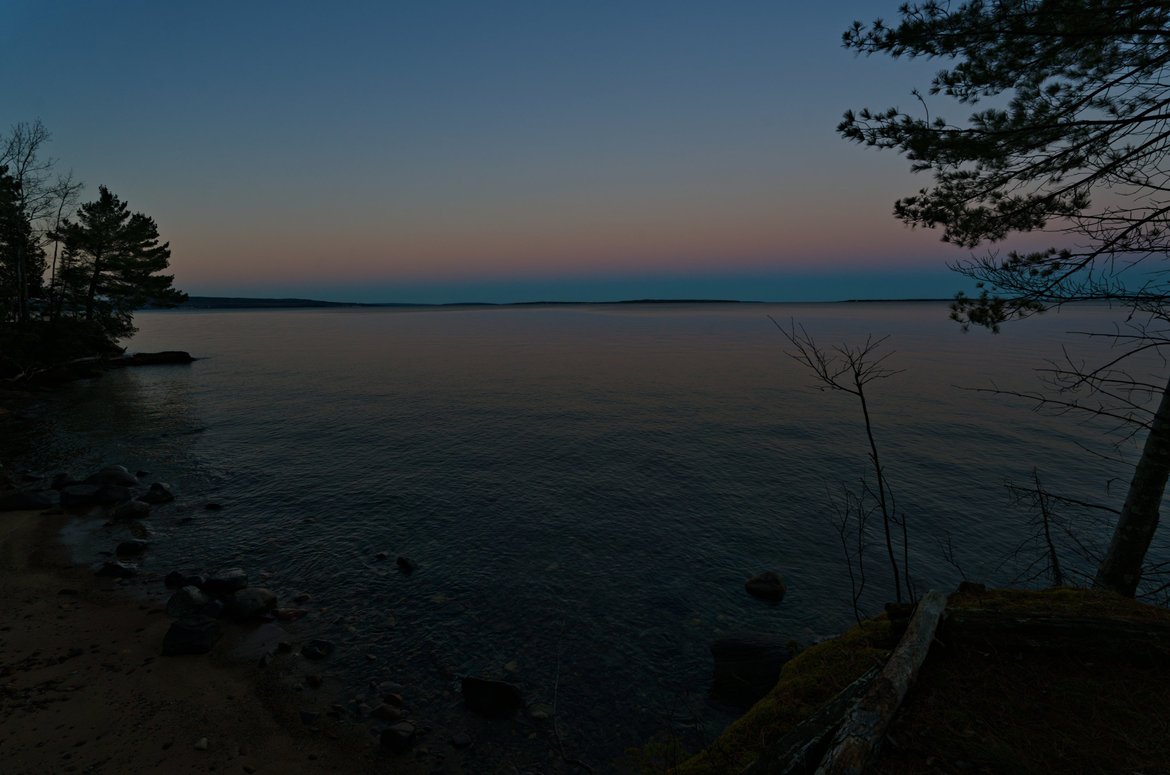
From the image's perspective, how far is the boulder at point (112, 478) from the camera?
1980cm

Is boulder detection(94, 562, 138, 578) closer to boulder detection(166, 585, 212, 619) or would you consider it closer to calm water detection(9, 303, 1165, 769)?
calm water detection(9, 303, 1165, 769)

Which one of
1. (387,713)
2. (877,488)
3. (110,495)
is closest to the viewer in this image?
(387,713)

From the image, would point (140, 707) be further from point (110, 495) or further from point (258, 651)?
point (110, 495)

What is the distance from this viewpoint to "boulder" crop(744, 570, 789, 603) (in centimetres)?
1332

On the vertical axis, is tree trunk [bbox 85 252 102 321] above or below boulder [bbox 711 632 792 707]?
above

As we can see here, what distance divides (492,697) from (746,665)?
201 inches

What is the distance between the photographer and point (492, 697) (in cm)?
950

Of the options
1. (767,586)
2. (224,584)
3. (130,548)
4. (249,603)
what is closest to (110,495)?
(130,548)

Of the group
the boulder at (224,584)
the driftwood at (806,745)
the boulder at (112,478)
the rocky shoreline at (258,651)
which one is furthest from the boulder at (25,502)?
the driftwood at (806,745)

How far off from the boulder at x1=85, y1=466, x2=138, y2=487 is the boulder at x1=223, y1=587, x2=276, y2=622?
12.2 meters

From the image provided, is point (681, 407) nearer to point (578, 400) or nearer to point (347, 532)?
point (578, 400)

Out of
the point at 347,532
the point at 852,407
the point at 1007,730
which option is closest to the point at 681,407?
the point at 852,407

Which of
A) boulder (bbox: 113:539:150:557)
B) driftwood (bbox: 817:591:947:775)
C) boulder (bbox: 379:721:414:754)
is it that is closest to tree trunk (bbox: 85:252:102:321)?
boulder (bbox: 113:539:150:557)

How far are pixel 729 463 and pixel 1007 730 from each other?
61.4ft
